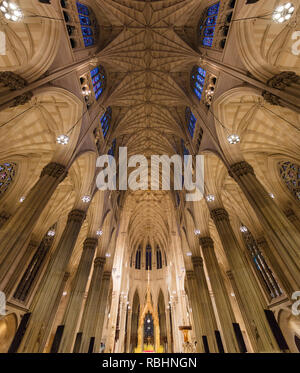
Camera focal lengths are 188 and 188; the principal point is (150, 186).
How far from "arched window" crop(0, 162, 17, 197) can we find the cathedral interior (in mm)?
108

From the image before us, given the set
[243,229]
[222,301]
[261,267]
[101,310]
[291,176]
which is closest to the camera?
[222,301]

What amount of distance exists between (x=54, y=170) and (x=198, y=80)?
13.2m

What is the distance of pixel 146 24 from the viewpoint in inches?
576

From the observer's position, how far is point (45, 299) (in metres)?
8.81

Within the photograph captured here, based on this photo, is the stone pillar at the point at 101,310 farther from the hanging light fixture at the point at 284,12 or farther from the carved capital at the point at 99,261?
the hanging light fixture at the point at 284,12

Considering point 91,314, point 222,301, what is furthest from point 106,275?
point 222,301

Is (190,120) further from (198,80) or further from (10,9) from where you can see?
(10,9)

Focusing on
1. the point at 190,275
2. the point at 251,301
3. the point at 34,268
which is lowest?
the point at 251,301

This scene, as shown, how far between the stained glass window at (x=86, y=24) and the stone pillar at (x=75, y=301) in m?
14.7

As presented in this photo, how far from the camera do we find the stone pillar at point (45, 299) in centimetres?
773

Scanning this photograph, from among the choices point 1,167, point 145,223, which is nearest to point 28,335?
point 1,167

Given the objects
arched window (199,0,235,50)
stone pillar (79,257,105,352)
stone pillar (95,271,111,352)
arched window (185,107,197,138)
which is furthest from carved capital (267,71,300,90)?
stone pillar (95,271,111,352)

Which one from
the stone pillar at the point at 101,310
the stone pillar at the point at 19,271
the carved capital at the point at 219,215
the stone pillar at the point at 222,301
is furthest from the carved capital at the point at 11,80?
the stone pillar at the point at 101,310

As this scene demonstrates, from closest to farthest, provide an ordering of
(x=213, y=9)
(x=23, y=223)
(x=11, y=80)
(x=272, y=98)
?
(x=11, y=80) → (x=272, y=98) → (x=23, y=223) → (x=213, y=9)
